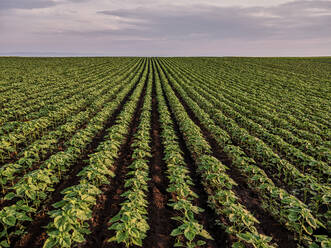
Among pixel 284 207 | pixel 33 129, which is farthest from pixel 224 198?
pixel 33 129

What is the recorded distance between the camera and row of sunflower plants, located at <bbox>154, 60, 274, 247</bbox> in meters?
3.78

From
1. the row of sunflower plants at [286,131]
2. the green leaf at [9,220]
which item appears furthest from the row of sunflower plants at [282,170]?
the green leaf at [9,220]

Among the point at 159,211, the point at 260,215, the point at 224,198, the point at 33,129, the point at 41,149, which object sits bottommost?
the point at 260,215

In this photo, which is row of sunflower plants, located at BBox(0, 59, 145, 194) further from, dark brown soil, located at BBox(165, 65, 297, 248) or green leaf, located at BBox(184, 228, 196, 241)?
dark brown soil, located at BBox(165, 65, 297, 248)

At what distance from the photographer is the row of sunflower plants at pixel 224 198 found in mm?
3775

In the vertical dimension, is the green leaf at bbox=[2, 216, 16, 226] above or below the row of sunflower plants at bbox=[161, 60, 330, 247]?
above

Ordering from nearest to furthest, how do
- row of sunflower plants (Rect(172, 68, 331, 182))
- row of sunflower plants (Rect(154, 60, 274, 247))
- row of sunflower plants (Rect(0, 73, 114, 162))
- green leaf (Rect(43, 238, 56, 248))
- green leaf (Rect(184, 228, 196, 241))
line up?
green leaf (Rect(43, 238, 56, 248)) → green leaf (Rect(184, 228, 196, 241)) → row of sunflower plants (Rect(154, 60, 274, 247)) → row of sunflower plants (Rect(172, 68, 331, 182)) → row of sunflower plants (Rect(0, 73, 114, 162))

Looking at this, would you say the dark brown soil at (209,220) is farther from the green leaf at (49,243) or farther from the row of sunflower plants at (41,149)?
the row of sunflower plants at (41,149)

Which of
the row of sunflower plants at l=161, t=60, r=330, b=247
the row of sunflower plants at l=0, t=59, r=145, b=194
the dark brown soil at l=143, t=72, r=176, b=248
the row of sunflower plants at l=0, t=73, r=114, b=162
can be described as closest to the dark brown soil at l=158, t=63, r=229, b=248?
the dark brown soil at l=143, t=72, r=176, b=248

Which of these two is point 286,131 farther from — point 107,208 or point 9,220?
point 9,220

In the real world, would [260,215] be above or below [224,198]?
below

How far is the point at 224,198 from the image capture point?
5258 millimetres

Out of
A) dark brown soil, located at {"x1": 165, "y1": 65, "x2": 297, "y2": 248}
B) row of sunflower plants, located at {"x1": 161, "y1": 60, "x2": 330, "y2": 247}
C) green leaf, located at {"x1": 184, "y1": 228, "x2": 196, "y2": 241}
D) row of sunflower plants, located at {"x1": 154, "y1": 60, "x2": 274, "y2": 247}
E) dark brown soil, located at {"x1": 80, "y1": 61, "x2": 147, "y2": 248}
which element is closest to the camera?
green leaf, located at {"x1": 184, "y1": 228, "x2": 196, "y2": 241}

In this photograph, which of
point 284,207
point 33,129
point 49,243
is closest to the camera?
point 49,243
